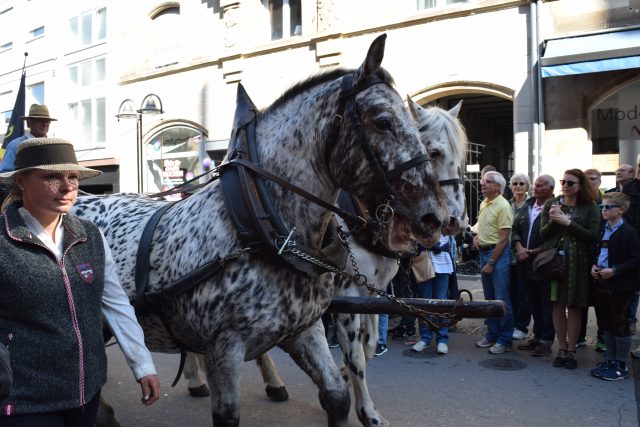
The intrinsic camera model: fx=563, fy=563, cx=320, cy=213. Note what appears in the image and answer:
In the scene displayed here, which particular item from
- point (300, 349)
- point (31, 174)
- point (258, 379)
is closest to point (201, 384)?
point (258, 379)

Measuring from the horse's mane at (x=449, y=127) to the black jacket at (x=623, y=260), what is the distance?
6.52 ft

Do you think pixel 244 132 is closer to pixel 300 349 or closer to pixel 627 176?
pixel 300 349

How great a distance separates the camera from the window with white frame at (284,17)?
44.9 ft

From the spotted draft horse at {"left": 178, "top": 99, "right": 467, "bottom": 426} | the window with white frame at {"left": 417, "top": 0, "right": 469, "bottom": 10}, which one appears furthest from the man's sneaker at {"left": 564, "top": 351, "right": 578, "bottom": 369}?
the window with white frame at {"left": 417, "top": 0, "right": 469, "bottom": 10}

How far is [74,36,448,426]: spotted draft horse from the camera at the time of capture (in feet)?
7.34

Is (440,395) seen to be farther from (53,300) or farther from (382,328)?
(53,300)

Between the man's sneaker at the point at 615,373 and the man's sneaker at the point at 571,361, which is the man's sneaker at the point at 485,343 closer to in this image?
the man's sneaker at the point at 571,361

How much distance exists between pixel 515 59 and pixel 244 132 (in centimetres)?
891

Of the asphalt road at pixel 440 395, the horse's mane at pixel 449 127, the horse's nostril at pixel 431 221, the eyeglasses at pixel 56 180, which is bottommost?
the asphalt road at pixel 440 395

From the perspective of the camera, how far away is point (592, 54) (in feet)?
29.7

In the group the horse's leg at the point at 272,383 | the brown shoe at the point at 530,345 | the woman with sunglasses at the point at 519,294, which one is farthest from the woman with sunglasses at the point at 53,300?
the woman with sunglasses at the point at 519,294

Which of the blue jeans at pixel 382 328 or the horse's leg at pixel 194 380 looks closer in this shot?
the horse's leg at pixel 194 380

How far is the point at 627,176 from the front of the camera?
6.27 meters

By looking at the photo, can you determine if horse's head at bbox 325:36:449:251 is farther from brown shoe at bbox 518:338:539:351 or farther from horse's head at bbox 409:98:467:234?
brown shoe at bbox 518:338:539:351
